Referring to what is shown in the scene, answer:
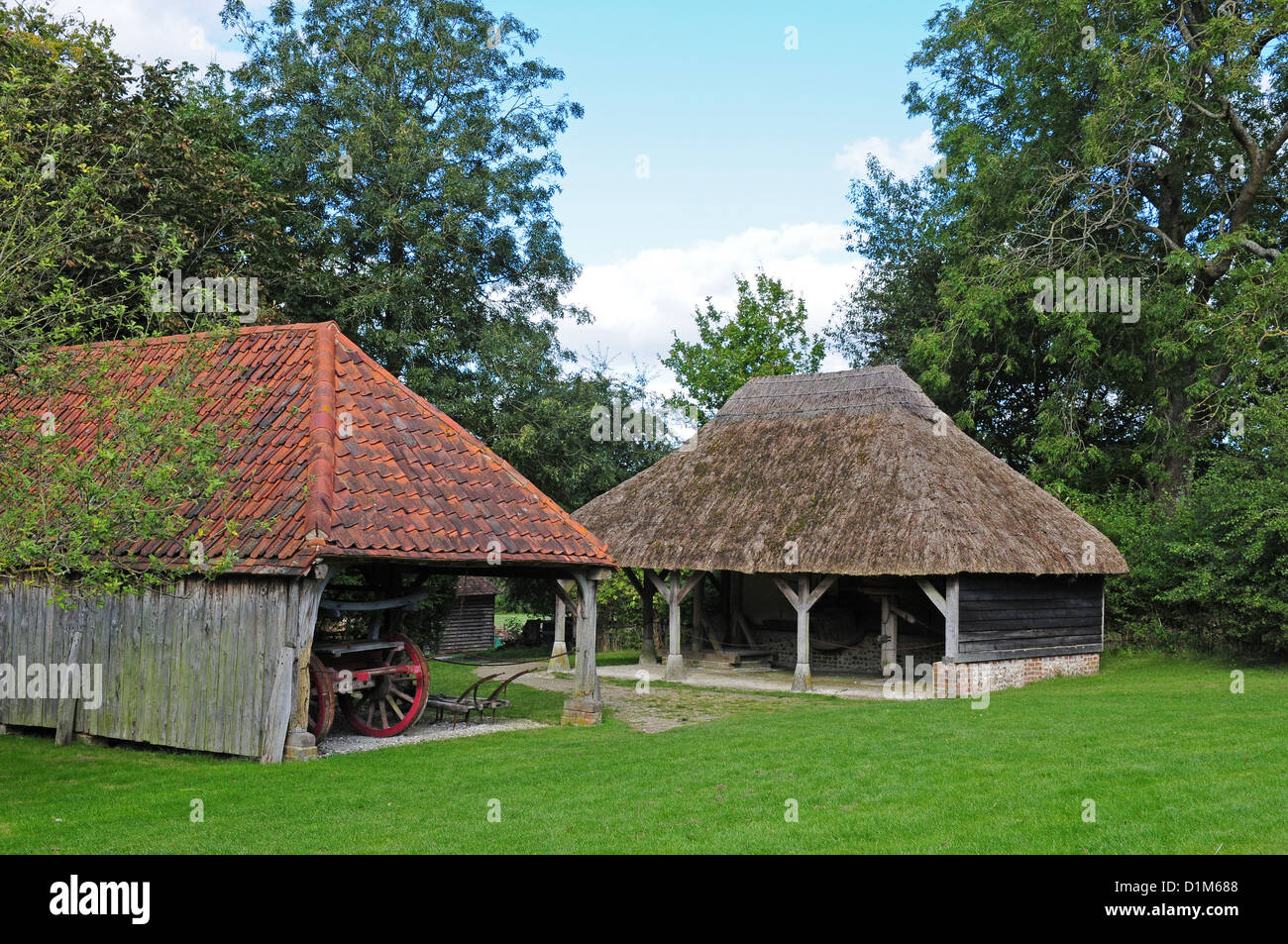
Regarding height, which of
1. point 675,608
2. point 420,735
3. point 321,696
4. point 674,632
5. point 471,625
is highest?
point 675,608

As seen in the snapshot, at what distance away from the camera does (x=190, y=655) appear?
1179cm

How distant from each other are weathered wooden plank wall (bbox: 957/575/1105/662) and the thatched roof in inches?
27.3

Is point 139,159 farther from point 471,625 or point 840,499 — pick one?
point 471,625

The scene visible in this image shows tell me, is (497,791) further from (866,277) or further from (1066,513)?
(866,277)

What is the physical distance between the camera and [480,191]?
28234 millimetres

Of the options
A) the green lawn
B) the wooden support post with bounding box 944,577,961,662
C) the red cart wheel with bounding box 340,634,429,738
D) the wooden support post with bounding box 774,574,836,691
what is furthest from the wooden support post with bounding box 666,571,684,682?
the red cart wheel with bounding box 340,634,429,738

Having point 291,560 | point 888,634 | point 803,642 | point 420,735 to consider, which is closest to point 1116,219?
point 888,634

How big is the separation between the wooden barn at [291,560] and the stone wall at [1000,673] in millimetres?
6647

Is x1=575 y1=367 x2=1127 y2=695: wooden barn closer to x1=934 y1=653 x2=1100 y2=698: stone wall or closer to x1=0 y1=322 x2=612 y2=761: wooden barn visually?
x1=934 y1=653 x2=1100 y2=698: stone wall

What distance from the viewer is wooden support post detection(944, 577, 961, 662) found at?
1797cm

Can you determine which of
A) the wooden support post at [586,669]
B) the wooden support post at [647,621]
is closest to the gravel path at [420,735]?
the wooden support post at [586,669]

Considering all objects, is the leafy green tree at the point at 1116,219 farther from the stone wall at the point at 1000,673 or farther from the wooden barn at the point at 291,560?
the wooden barn at the point at 291,560

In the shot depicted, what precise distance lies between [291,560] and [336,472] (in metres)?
1.49
